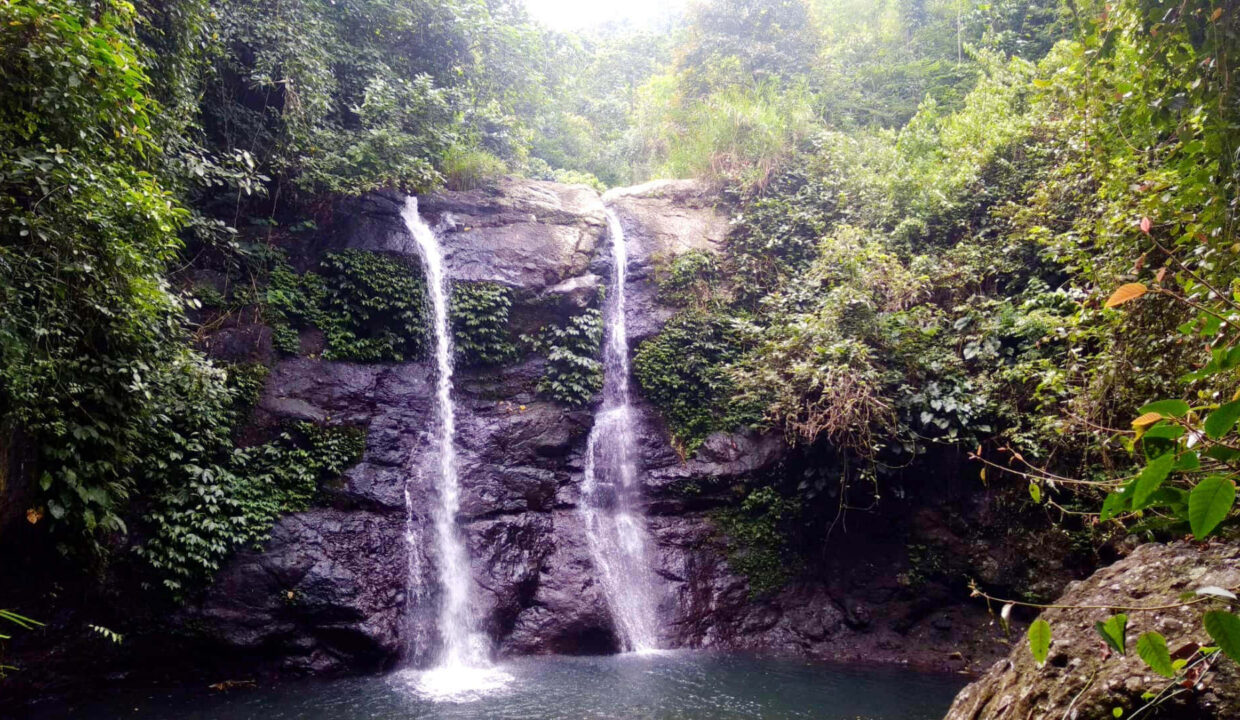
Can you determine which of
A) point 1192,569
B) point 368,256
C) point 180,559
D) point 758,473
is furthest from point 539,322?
point 1192,569

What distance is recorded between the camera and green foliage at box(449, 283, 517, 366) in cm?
1038

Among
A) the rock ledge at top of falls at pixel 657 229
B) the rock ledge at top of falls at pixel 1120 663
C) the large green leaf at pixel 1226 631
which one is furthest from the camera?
the rock ledge at top of falls at pixel 657 229

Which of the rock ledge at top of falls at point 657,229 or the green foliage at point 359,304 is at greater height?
the rock ledge at top of falls at point 657,229

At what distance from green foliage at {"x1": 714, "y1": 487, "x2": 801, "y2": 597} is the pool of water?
5.23ft

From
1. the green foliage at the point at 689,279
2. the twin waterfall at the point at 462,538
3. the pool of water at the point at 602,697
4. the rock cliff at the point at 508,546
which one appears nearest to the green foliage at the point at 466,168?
the twin waterfall at the point at 462,538

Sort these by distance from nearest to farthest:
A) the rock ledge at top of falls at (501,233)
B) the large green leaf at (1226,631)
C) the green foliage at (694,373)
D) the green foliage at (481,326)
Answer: the large green leaf at (1226,631), the green foliage at (694,373), the green foliage at (481,326), the rock ledge at top of falls at (501,233)

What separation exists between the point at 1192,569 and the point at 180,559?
830 cm

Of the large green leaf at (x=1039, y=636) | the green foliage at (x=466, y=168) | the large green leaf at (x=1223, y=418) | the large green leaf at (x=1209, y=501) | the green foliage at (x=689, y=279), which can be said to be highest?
the green foliage at (x=466, y=168)

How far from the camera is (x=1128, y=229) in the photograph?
5070mm

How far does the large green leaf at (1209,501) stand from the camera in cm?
108

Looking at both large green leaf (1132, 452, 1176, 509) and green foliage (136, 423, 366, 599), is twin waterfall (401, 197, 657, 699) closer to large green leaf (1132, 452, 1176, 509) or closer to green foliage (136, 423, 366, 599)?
green foliage (136, 423, 366, 599)

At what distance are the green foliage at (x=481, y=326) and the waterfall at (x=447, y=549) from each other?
178 mm

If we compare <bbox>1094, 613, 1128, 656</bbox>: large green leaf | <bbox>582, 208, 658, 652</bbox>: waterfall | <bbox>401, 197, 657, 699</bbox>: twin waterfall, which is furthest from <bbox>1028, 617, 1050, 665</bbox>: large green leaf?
<bbox>582, 208, 658, 652</bbox>: waterfall

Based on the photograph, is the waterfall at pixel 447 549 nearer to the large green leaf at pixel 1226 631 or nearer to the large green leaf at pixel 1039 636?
the large green leaf at pixel 1039 636
